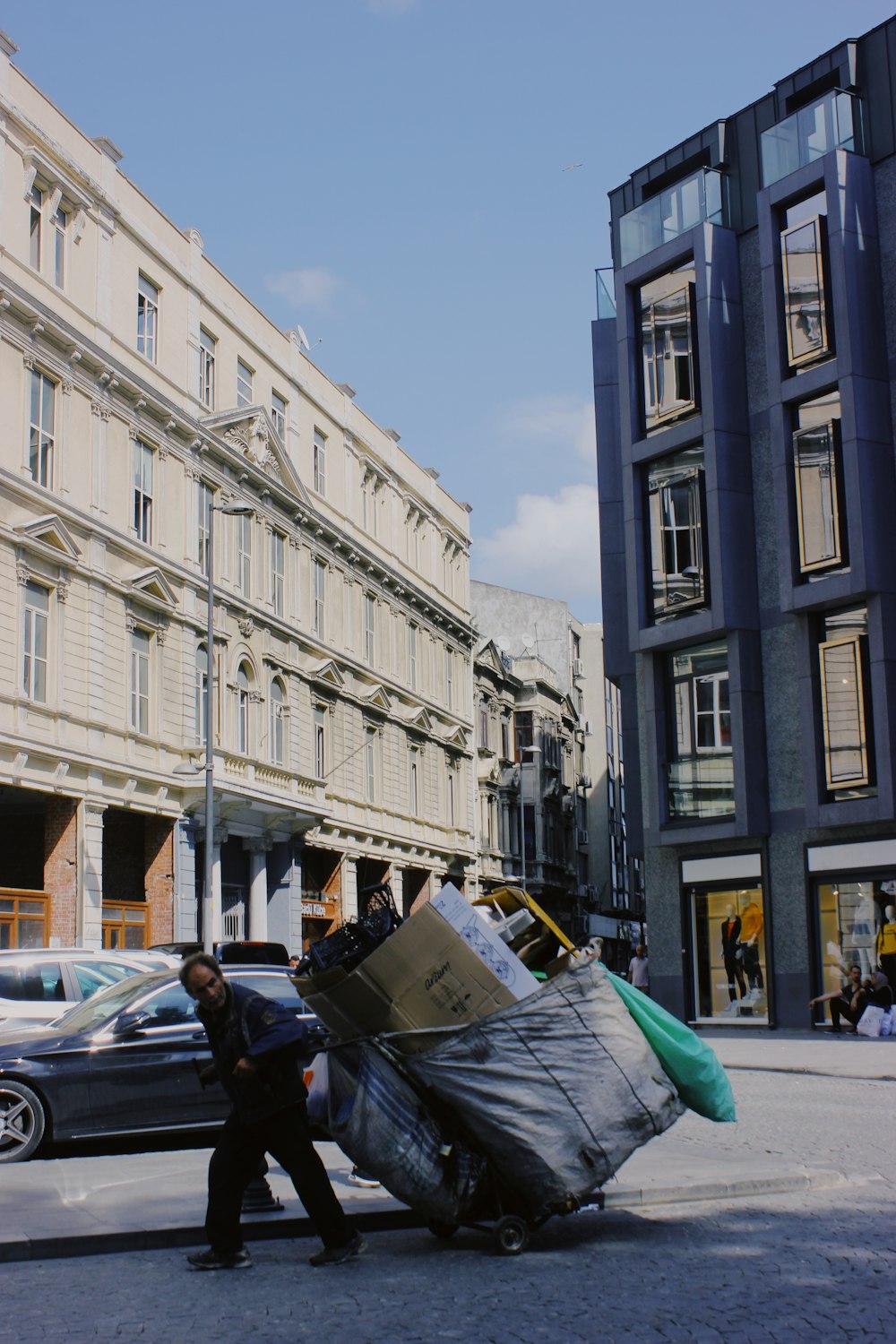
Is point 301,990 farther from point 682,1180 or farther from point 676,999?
point 676,999

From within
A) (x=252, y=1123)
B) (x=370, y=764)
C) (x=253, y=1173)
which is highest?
(x=370, y=764)

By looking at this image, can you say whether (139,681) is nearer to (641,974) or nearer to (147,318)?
(147,318)

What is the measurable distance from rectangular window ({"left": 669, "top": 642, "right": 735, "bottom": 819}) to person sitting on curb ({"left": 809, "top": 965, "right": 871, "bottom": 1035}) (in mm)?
4405

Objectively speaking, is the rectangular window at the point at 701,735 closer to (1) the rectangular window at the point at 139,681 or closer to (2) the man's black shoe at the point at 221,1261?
(1) the rectangular window at the point at 139,681

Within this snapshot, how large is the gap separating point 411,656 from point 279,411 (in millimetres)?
12330

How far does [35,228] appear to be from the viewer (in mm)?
32656

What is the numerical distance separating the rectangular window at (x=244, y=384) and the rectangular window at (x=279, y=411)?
1.17m

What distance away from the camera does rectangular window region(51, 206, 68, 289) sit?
33156mm

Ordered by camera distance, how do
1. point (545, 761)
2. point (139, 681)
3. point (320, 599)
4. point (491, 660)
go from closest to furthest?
1. point (139, 681)
2. point (320, 599)
3. point (491, 660)
4. point (545, 761)

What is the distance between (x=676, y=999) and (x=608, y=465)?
13174 mm

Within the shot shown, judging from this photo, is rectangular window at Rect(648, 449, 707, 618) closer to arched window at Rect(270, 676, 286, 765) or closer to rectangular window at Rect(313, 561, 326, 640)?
arched window at Rect(270, 676, 286, 765)

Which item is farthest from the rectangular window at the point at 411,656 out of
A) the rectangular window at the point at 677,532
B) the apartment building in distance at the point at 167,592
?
the rectangular window at the point at 677,532

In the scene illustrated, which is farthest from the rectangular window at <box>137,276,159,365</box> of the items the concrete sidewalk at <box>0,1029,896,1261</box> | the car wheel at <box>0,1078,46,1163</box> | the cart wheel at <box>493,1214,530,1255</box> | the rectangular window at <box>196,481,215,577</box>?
the cart wheel at <box>493,1214,530,1255</box>

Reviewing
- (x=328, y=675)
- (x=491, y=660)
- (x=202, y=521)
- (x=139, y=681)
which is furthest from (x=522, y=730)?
(x=139, y=681)
